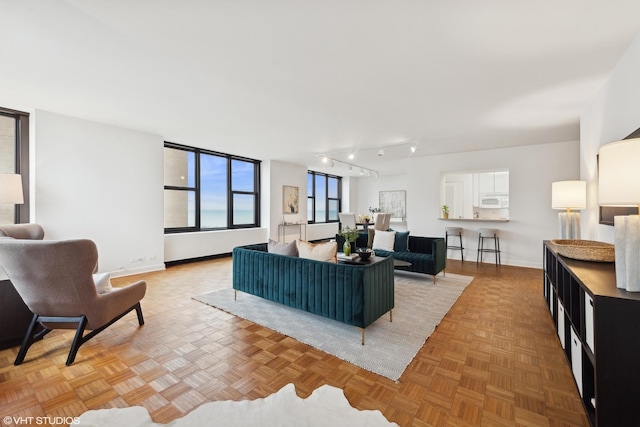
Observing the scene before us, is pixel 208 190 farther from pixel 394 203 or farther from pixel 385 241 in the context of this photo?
pixel 394 203

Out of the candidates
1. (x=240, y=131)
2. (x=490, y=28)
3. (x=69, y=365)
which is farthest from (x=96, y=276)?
(x=490, y=28)

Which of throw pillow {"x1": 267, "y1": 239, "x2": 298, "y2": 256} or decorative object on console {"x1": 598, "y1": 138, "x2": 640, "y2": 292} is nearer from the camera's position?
decorative object on console {"x1": 598, "y1": 138, "x2": 640, "y2": 292}

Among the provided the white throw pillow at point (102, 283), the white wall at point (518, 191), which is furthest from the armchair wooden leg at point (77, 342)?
the white wall at point (518, 191)

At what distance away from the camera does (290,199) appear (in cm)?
795

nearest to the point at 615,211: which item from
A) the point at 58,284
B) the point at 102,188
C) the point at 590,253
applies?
the point at 590,253

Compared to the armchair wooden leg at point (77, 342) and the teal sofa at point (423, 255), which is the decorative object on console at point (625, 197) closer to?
the teal sofa at point (423, 255)

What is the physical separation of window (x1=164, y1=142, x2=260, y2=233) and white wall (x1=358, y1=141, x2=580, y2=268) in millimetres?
4449

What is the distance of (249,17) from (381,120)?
101 inches

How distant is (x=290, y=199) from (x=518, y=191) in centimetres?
550

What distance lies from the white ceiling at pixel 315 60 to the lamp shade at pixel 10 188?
1.00m

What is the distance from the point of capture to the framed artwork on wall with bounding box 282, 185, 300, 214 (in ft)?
25.5

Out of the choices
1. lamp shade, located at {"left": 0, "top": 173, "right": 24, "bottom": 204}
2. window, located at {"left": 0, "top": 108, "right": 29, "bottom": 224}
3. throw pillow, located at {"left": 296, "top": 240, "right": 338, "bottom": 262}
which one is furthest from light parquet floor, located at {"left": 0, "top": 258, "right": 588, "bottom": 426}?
window, located at {"left": 0, "top": 108, "right": 29, "bottom": 224}

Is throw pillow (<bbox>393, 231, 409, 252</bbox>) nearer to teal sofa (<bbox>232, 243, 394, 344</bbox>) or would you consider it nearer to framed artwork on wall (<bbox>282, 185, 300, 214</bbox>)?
teal sofa (<bbox>232, 243, 394, 344</bbox>)

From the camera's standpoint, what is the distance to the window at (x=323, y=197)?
9.46 m
